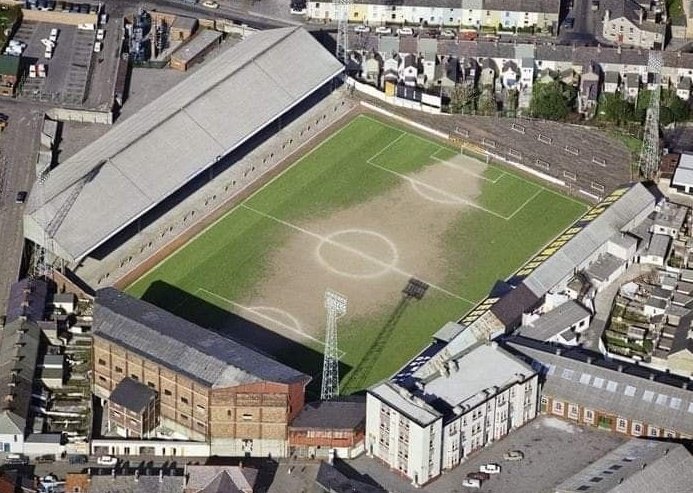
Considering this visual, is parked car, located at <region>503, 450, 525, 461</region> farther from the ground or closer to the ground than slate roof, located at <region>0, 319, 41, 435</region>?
closer to the ground

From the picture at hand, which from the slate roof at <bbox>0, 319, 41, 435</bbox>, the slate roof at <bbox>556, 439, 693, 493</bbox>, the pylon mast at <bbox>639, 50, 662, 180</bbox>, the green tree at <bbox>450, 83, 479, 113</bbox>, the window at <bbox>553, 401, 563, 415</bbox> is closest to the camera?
the slate roof at <bbox>556, 439, 693, 493</bbox>

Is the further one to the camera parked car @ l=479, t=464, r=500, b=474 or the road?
the road

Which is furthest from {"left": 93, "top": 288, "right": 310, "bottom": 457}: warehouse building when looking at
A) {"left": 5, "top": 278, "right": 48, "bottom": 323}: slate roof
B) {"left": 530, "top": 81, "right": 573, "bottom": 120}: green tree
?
{"left": 530, "top": 81, "right": 573, "bottom": 120}: green tree

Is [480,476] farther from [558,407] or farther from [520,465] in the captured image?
[558,407]

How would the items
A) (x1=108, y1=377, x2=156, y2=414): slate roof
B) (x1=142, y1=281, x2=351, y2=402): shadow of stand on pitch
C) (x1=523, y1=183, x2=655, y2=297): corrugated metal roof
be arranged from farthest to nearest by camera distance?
(x1=523, y1=183, x2=655, y2=297): corrugated metal roof, (x1=142, y1=281, x2=351, y2=402): shadow of stand on pitch, (x1=108, y1=377, x2=156, y2=414): slate roof

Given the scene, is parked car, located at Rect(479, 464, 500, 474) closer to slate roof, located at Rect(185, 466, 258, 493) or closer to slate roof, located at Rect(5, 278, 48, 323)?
slate roof, located at Rect(185, 466, 258, 493)

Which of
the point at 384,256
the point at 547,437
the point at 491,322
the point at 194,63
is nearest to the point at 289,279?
the point at 384,256

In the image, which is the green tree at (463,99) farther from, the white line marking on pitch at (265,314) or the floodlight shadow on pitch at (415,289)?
the white line marking on pitch at (265,314)
